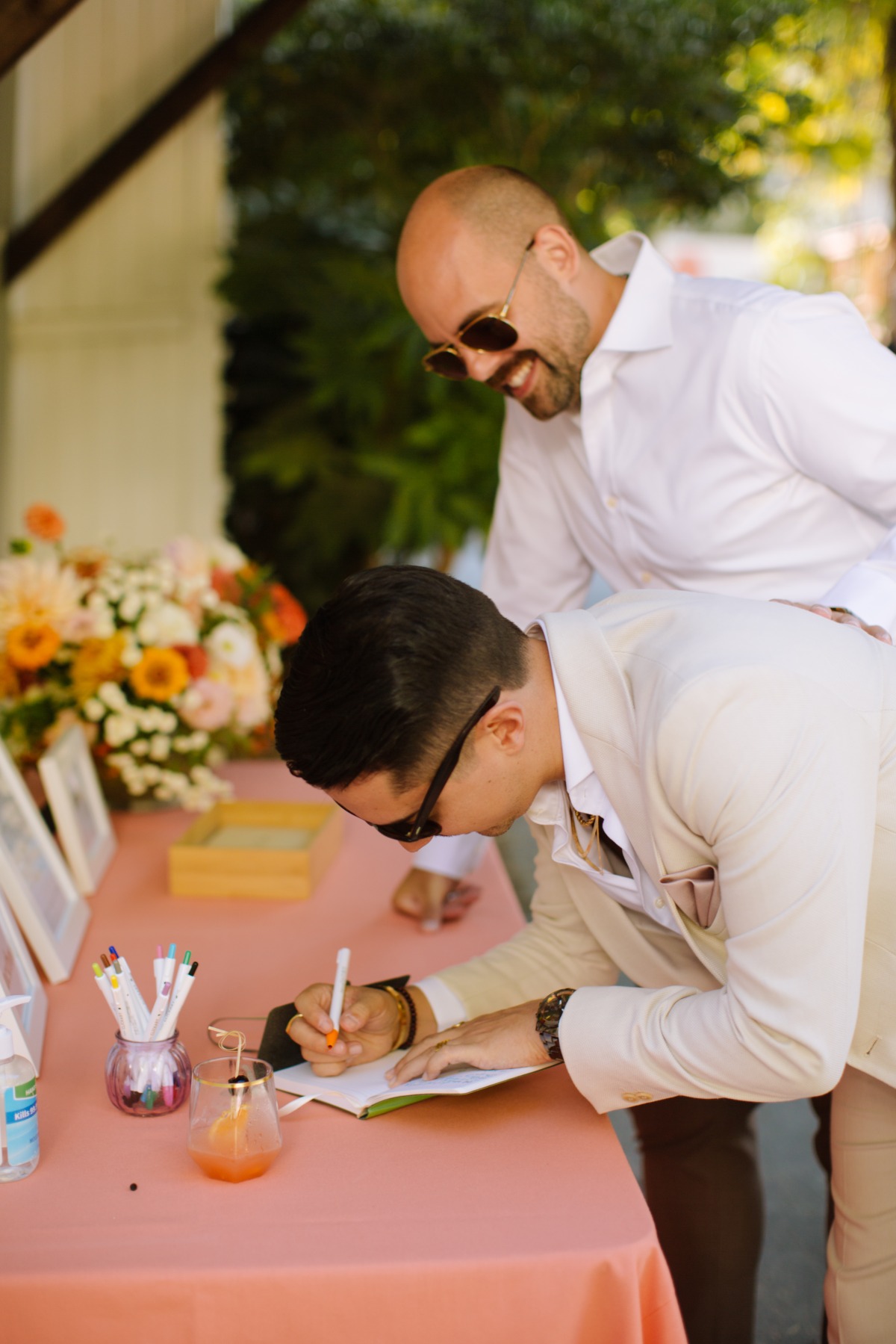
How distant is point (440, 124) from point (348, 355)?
1259 mm

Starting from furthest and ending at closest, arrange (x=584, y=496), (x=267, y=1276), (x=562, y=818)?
(x=584, y=496)
(x=562, y=818)
(x=267, y=1276)

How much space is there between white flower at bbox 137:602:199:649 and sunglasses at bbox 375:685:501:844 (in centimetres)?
107

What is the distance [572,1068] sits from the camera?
1.22 metres

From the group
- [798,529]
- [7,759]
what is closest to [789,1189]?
[798,529]

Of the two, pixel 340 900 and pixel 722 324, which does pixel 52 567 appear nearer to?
pixel 340 900

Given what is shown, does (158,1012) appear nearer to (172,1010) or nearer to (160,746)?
(172,1010)

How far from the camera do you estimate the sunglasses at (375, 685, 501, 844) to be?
116cm

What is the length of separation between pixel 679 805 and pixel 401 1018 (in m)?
0.50

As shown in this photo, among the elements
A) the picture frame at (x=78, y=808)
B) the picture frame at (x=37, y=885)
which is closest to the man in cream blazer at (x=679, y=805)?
the picture frame at (x=37, y=885)

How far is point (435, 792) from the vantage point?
1.17 meters

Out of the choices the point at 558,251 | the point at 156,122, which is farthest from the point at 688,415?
the point at 156,122

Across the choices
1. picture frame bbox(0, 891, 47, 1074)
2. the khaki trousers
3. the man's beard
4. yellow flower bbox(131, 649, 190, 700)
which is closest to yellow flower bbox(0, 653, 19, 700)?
yellow flower bbox(131, 649, 190, 700)

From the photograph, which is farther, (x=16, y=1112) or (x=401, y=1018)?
(x=401, y=1018)

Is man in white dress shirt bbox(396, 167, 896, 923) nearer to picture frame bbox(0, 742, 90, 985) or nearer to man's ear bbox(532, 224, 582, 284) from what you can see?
man's ear bbox(532, 224, 582, 284)
